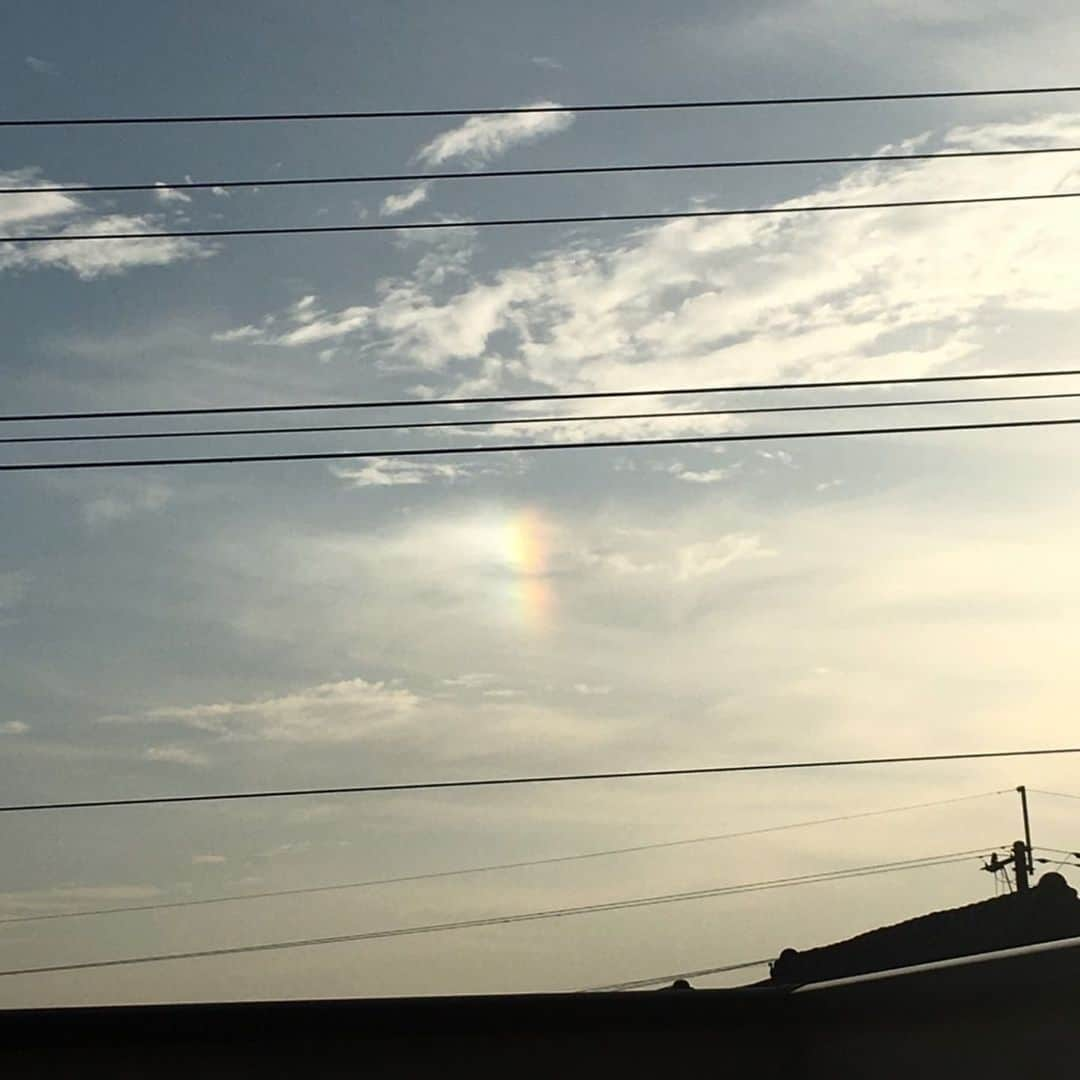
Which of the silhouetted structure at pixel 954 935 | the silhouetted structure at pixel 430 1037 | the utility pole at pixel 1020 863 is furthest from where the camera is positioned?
the utility pole at pixel 1020 863

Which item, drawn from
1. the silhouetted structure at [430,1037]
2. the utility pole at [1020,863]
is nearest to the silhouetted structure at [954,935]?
the utility pole at [1020,863]

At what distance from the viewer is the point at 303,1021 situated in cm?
708

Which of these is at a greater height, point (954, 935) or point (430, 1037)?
point (954, 935)

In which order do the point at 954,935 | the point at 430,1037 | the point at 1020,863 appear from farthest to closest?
the point at 1020,863, the point at 954,935, the point at 430,1037

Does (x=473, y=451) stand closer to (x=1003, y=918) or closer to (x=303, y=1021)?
(x=303, y=1021)

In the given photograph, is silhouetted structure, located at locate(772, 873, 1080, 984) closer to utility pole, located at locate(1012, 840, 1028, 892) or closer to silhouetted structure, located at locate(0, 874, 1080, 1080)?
Answer: utility pole, located at locate(1012, 840, 1028, 892)

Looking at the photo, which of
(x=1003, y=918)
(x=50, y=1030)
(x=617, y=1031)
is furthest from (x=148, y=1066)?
(x=1003, y=918)

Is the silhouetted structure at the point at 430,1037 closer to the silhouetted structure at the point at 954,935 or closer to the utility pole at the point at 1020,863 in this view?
the silhouetted structure at the point at 954,935

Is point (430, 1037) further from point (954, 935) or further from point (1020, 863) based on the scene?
point (1020, 863)

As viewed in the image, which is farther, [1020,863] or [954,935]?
[1020,863]

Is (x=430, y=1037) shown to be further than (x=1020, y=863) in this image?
No

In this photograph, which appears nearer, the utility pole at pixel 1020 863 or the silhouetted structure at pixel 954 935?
the silhouetted structure at pixel 954 935

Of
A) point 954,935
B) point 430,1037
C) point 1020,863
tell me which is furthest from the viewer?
point 1020,863

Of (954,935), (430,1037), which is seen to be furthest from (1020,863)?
(430,1037)
